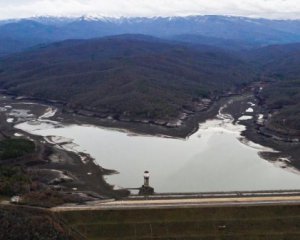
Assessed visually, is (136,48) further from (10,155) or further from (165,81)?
(10,155)

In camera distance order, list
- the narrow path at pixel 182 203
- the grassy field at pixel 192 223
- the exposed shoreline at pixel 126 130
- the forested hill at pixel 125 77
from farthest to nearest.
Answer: the forested hill at pixel 125 77
the exposed shoreline at pixel 126 130
the narrow path at pixel 182 203
the grassy field at pixel 192 223

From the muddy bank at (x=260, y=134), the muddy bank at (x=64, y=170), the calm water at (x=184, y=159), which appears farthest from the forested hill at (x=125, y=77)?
the muddy bank at (x=64, y=170)

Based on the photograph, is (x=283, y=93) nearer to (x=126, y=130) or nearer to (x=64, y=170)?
(x=126, y=130)

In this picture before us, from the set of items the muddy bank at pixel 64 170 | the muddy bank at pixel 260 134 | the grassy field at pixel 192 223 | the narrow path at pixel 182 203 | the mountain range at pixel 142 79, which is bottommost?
the grassy field at pixel 192 223

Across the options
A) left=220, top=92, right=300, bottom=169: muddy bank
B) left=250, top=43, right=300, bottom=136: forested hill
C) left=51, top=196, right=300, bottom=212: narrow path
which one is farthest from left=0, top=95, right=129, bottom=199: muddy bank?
left=250, top=43, right=300, bottom=136: forested hill

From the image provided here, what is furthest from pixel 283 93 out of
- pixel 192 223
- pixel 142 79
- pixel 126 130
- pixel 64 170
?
pixel 192 223

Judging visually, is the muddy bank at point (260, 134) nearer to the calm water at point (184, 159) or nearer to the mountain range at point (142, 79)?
the calm water at point (184, 159)

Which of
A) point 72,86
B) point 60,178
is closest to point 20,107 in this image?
point 72,86
